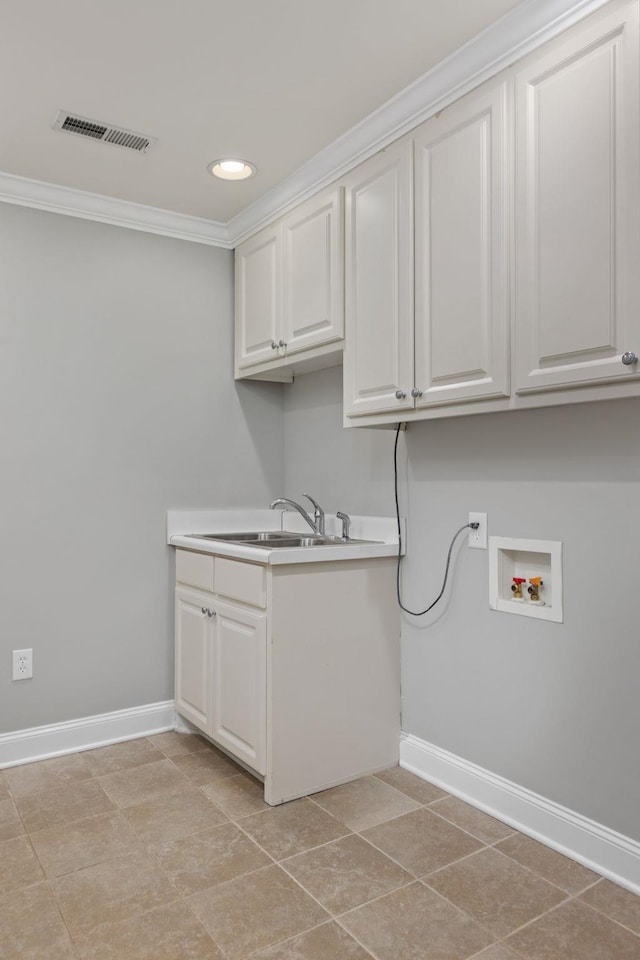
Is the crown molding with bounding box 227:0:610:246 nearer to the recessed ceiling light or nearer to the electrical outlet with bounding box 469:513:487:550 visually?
the recessed ceiling light

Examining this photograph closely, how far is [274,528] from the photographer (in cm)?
349

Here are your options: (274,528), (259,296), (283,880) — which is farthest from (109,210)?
(283,880)

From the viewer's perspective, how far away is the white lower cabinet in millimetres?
2381

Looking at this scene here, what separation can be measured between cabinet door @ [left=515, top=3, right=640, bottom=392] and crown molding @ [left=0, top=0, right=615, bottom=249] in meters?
0.08

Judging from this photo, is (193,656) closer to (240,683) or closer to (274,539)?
(240,683)

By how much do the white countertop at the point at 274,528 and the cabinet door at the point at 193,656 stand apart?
0.24 meters

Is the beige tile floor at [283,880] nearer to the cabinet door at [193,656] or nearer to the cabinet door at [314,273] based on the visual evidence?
the cabinet door at [193,656]

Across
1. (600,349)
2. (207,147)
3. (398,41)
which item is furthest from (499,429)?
(207,147)

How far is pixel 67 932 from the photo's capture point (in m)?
1.70

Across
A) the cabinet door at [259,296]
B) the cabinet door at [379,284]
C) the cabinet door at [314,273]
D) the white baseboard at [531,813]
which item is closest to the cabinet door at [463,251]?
the cabinet door at [379,284]

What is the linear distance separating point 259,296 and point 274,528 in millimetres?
1152

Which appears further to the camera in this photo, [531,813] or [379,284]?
[379,284]

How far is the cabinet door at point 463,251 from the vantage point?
197 cm

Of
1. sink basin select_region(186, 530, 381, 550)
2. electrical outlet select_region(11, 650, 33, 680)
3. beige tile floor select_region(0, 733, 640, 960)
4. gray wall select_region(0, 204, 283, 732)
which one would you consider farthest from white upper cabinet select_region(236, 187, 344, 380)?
beige tile floor select_region(0, 733, 640, 960)
